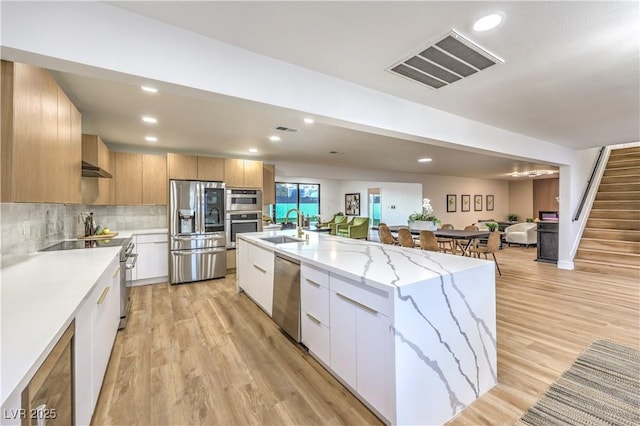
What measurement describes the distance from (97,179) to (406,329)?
4.51m

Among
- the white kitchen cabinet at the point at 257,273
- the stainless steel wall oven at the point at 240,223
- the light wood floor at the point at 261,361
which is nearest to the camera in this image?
the light wood floor at the point at 261,361

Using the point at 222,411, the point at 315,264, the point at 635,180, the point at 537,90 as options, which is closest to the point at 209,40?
the point at 315,264

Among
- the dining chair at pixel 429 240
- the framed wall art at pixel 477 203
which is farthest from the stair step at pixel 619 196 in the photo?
the framed wall art at pixel 477 203

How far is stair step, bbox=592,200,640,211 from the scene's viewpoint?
577cm

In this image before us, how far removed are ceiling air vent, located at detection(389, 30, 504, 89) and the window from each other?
9.23 meters

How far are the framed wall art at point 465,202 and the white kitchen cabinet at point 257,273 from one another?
32.2 ft

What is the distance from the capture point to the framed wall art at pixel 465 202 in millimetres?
11145

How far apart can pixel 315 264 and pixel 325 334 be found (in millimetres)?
528

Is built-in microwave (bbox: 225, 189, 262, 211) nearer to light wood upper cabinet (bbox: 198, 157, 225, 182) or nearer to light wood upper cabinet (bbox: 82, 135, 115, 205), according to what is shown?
light wood upper cabinet (bbox: 198, 157, 225, 182)

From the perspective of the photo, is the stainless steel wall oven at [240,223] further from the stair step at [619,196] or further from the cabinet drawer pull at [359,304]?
the stair step at [619,196]

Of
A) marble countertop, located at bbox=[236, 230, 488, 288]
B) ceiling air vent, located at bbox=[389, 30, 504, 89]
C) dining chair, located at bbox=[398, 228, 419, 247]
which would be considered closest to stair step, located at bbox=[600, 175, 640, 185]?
dining chair, located at bbox=[398, 228, 419, 247]

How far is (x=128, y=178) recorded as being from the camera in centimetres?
471

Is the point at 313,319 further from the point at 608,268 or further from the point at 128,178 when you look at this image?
the point at 608,268

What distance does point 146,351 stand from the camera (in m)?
2.55
